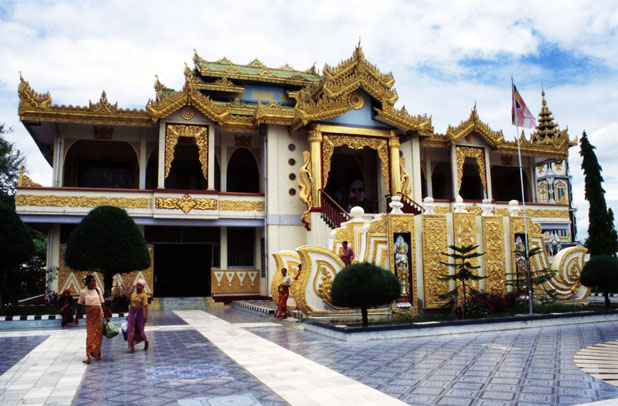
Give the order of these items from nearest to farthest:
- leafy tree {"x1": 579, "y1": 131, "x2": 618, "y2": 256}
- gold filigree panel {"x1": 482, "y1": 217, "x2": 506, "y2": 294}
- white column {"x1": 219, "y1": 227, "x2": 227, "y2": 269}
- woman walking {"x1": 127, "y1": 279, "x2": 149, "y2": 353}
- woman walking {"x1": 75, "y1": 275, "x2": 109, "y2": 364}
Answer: woman walking {"x1": 75, "y1": 275, "x2": 109, "y2": 364}, woman walking {"x1": 127, "y1": 279, "x2": 149, "y2": 353}, gold filigree panel {"x1": 482, "y1": 217, "x2": 506, "y2": 294}, white column {"x1": 219, "y1": 227, "x2": 227, "y2": 269}, leafy tree {"x1": 579, "y1": 131, "x2": 618, "y2": 256}

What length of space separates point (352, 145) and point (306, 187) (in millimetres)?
1985

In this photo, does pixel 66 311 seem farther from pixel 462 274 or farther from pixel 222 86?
pixel 222 86

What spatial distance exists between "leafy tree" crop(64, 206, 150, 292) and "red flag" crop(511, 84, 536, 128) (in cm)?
948

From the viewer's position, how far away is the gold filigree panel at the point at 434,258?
10.8 m

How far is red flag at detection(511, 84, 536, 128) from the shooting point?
39.9 feet

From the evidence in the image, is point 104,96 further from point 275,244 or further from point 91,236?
point 275,244

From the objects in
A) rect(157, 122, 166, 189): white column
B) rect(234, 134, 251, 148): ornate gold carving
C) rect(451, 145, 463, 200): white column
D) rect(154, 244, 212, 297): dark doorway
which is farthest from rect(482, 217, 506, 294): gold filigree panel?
rect(154, 244, 212, 297): dark doorway

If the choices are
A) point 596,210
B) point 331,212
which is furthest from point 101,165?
point 596,210

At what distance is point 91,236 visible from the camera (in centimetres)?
1170

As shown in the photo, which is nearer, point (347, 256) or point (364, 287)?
point (364, 287)

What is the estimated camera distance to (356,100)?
52.1 ft

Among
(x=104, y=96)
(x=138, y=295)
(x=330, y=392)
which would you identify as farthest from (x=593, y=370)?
(x=104, y=96)

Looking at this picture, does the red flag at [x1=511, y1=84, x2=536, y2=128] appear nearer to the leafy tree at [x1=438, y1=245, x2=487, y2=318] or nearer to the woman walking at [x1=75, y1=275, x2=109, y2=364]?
the leafy tree at [x1=438, y1=245, x2=487, y2=318]

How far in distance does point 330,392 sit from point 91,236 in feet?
28.3
